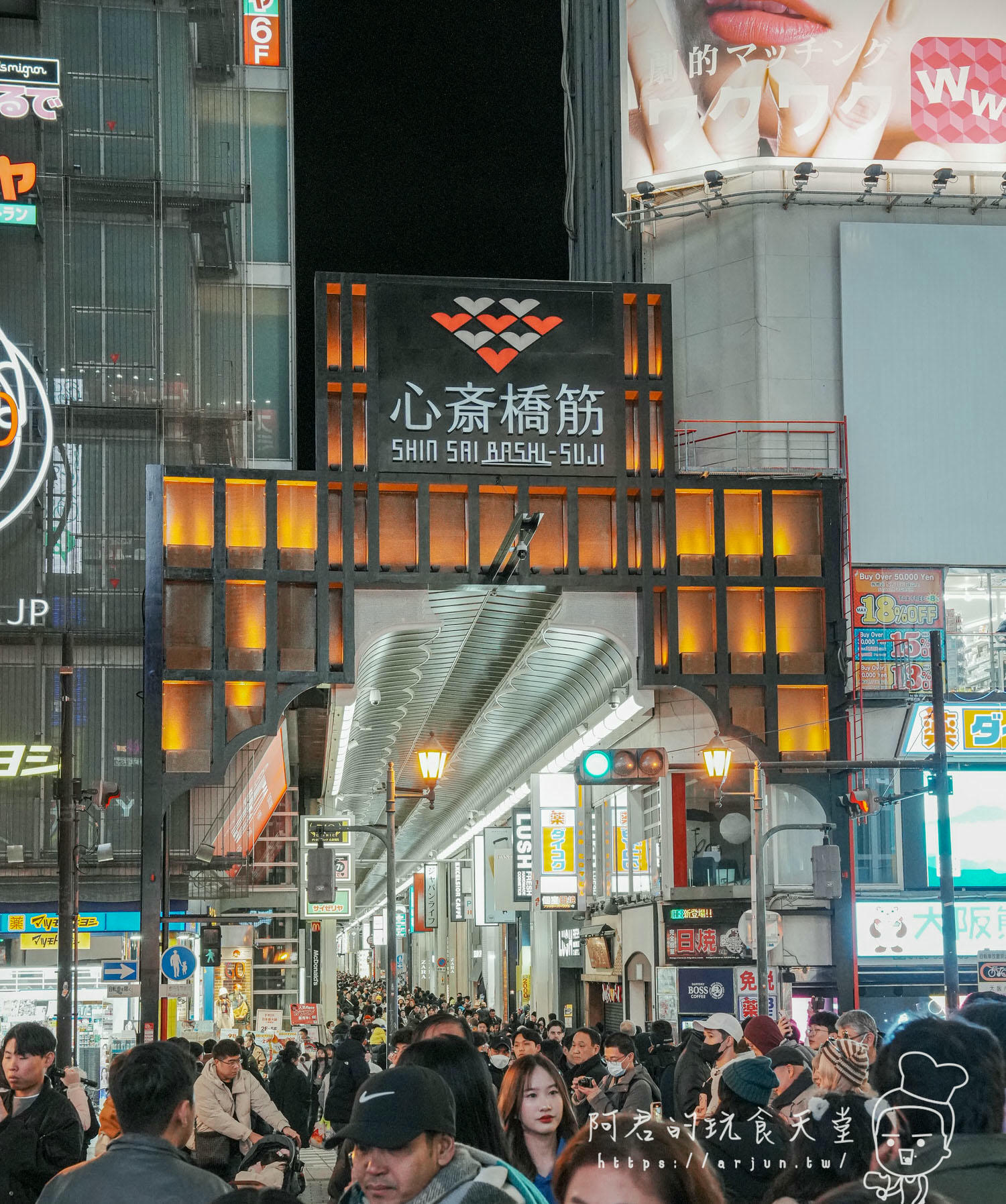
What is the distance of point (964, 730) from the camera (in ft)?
107

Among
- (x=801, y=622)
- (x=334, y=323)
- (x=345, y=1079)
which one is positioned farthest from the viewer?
(x=801, y=622)

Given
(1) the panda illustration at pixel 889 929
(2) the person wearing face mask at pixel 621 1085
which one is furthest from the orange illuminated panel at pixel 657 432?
(2) the person wearing face mask at pixel 621 1085

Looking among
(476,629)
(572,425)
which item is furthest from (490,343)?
(476,629)

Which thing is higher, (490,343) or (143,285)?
(143,285)

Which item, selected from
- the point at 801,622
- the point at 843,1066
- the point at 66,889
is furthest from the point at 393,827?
the point at 843,1066

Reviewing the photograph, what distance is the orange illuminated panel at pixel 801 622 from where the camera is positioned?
31.6m

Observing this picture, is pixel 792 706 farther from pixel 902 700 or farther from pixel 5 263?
pixel 5 263

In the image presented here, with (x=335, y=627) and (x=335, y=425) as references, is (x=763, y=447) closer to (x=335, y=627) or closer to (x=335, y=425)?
(x=335, y=425)

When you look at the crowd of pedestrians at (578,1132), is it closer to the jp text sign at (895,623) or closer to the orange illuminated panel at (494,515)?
the orange illuminated panel at (494,515)

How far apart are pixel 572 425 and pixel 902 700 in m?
8.23

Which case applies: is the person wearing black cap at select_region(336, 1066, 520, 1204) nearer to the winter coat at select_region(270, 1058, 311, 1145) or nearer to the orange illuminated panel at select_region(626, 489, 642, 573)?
the winter coat at select_region(270, 1058, 311, 1145)

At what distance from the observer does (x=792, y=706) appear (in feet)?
103

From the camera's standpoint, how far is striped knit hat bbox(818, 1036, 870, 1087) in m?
8.15

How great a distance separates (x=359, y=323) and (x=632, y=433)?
539cm
